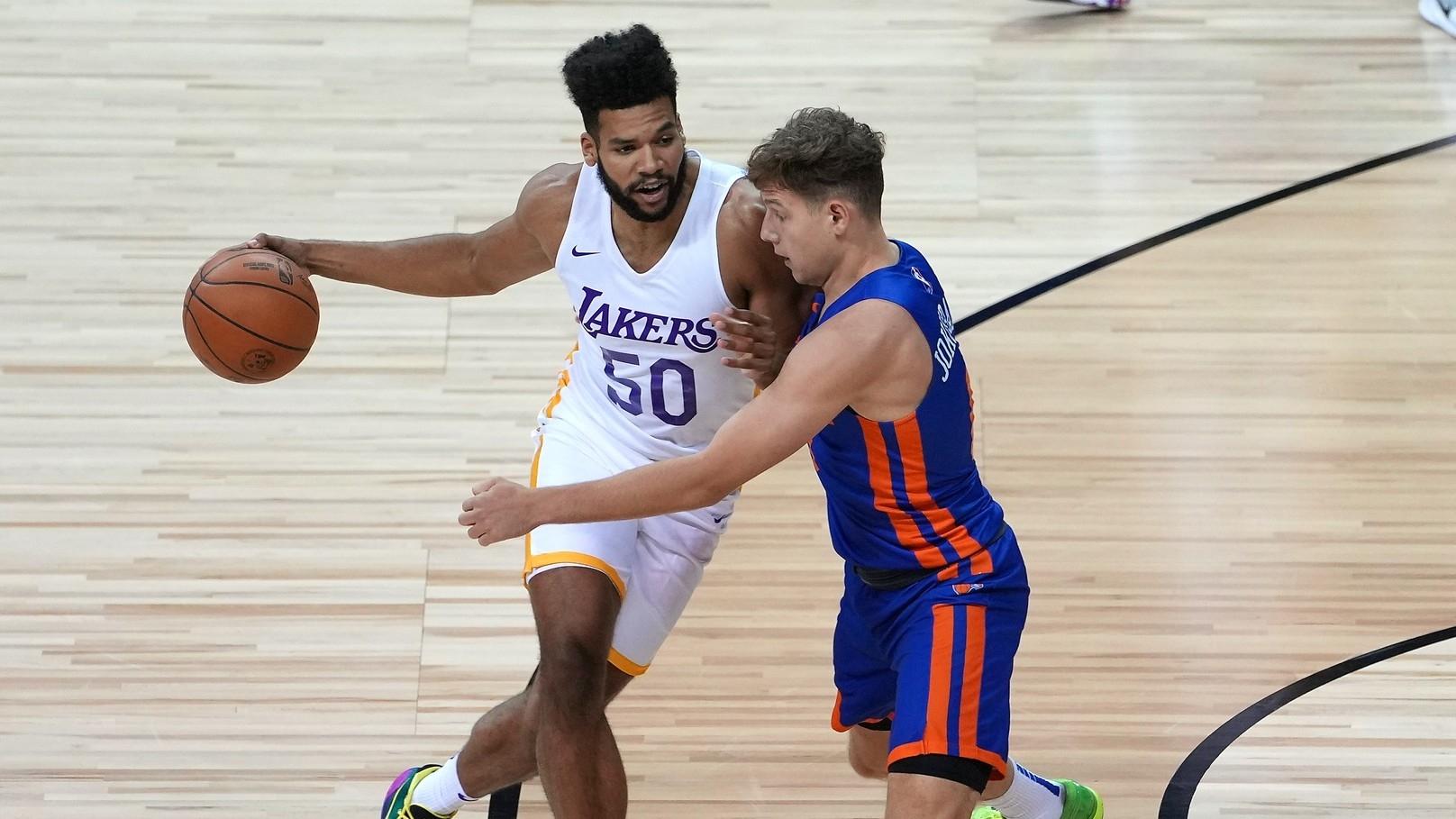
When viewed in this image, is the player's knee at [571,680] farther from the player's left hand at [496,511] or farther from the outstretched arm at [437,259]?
the outstretched arm at [437,259]

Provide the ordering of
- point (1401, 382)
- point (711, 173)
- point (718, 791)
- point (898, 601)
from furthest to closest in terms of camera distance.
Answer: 1. point (1401, 382)
2. point (718, 791)
3. point (711, 173)
4. point (898, 601)

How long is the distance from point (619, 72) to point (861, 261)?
2.42ft

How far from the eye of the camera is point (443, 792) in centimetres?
412

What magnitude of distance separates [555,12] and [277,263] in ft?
11.1

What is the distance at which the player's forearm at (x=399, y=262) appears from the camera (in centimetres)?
425

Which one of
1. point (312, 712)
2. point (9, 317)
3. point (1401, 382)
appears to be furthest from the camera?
point (9, 317)

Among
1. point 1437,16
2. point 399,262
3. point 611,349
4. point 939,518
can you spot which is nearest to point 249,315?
point 399,262

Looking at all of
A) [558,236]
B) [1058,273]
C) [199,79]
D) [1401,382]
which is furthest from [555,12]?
[1401,382]

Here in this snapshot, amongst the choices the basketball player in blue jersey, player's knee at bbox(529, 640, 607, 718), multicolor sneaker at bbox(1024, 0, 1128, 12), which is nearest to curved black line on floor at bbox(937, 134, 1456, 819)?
the basketball player in blue jersey

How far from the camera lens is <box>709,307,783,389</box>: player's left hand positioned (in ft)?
12.1

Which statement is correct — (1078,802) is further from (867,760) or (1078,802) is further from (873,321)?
(873,321)

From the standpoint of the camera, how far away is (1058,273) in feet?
19.4

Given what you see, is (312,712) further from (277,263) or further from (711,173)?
(711,173)

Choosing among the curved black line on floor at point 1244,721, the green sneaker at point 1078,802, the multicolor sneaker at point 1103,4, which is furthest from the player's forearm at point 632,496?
the multicolor sneaker at point 1103,4
